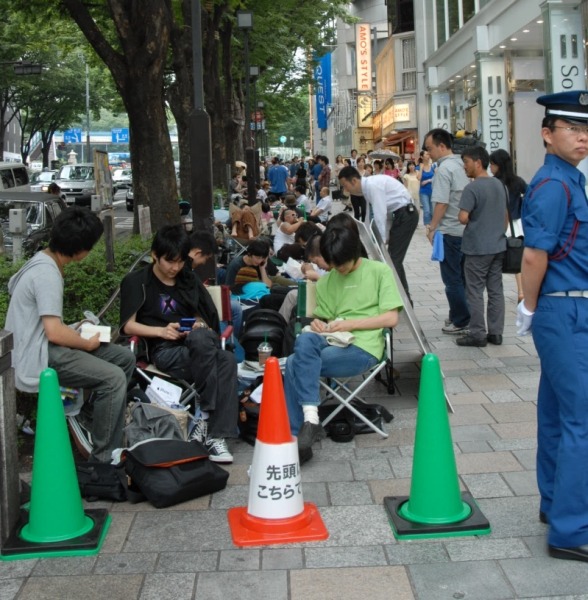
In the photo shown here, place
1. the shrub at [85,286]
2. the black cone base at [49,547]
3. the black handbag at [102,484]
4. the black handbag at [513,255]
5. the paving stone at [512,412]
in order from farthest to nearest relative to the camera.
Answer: the black handbag at [513,255], the shrub at [85,286], the paving stone at [512,412], the black handbag at [102,484], the black cone base at [49,547]

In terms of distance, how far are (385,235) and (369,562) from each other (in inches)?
214

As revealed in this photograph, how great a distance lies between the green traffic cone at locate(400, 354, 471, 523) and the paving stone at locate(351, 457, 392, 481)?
85 centimetres

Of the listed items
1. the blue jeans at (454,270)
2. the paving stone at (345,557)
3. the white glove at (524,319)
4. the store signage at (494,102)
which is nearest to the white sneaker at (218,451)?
the paving stone at (345,557)

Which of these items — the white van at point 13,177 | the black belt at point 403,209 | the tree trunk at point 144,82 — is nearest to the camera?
the black belt at point 403,209

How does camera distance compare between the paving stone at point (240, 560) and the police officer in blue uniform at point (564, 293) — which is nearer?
the police officer in blue uniform at point (564, 293)

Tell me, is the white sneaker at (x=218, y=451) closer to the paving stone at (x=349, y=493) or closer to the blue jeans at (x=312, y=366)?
the blue jeans at (x=312, y=366)

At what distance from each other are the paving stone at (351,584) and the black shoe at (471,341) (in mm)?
4777

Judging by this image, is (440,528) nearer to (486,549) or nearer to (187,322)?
(486,549)

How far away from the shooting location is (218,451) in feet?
18.3

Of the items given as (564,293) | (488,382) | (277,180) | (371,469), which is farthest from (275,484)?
(277,180)

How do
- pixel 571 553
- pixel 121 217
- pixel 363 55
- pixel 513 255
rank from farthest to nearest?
1. pixel 363 55
2. pixel 121 217
3. pixel 513 255
4. pixel 571 553

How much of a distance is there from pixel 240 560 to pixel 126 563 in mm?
516

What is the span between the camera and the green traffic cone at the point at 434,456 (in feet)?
14.5

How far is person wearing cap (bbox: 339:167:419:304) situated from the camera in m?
9.11
